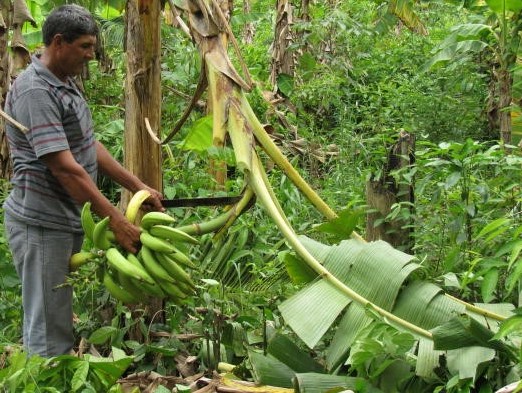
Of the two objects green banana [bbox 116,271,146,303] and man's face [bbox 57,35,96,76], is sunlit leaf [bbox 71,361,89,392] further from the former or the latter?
man's face [bbox 57,35,96,76]

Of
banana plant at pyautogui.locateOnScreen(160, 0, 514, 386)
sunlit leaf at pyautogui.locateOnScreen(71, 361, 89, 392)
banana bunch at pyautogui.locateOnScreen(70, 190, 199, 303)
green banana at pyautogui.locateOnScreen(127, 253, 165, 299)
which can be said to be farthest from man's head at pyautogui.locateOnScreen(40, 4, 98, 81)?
sunlit leaf at pyautogui.locateOnScreen(71, 361, 89, 392)

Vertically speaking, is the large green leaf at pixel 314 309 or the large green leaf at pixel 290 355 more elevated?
the large green leaf at pixel 314 309

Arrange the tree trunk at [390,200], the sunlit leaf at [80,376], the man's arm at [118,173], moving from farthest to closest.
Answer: the tree trunk at [390,200]
the man's arm at [118,173]
the sunlit leaf at [80,376]

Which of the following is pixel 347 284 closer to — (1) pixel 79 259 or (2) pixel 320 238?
(1) pixel 79 259

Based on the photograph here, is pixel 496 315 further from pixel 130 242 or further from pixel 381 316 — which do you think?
pixel 130 242

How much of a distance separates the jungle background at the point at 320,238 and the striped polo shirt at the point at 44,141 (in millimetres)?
354

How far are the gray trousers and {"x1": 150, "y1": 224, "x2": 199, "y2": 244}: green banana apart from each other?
51 centimetres

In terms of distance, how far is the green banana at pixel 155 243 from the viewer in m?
2.88

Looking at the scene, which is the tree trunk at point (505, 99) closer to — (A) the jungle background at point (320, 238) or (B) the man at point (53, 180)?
(A) the jungle background at point (320, 238)

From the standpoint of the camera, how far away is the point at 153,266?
2.89 meters

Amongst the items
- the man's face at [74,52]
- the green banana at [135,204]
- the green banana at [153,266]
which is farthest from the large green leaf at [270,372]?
the man's face at [74,52]

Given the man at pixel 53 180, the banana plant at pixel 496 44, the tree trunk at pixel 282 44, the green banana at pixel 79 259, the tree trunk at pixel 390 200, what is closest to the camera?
the man at pixel 53 180

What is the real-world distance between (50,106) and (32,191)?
0.37 metres

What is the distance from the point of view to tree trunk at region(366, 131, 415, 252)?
374cm
